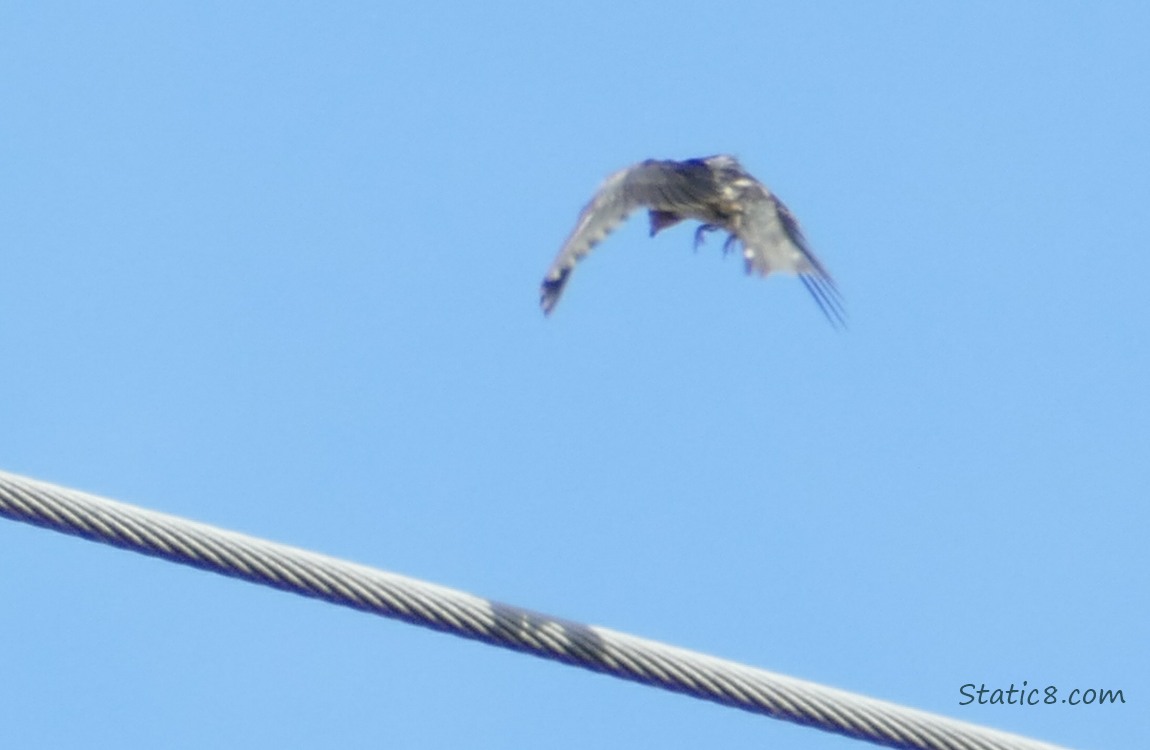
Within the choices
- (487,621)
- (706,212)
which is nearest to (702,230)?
(706,212)

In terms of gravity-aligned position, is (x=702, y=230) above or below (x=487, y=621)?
above

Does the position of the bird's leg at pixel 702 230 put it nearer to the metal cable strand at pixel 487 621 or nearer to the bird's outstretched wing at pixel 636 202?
the bird's outstretched wing at pixel 636 202

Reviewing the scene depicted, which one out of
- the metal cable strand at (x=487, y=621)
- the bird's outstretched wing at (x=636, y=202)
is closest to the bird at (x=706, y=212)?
the bird's outstretched wing at (x=636, y=202)

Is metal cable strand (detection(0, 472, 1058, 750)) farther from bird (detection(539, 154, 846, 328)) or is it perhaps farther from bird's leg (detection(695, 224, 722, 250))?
bird's leg (detection(695, 224, 722, 250))

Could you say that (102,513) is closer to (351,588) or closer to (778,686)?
(351,588)

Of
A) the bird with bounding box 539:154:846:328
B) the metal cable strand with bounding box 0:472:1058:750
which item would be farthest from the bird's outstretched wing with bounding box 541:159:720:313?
the metal cable strand with bounding box 0:472:1058:750

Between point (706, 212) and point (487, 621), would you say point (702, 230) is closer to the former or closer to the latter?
point (706, 212)

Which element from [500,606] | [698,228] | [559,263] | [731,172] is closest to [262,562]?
[500,606]
